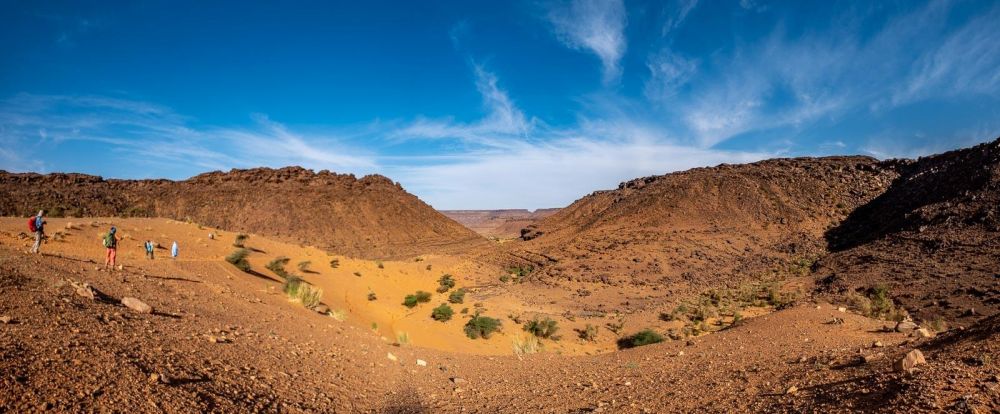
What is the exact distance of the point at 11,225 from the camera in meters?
17.3

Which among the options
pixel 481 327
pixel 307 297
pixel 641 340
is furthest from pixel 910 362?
pixel 307 297

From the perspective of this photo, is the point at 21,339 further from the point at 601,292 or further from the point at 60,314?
the point at 601,292

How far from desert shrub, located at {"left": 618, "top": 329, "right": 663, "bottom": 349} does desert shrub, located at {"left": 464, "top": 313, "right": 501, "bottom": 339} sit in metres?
4.60

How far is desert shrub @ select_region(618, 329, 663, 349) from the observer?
15.3m

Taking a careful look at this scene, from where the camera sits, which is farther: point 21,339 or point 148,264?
point 148,264

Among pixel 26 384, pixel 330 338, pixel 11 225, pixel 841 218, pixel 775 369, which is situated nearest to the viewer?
pixel 26 384

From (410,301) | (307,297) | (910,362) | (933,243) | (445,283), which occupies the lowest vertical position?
(410,301)

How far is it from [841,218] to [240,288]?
35.3 metres

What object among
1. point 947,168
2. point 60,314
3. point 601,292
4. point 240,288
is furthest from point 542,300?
point 947,168

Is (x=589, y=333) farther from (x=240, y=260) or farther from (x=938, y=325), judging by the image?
(x=240, y=260)

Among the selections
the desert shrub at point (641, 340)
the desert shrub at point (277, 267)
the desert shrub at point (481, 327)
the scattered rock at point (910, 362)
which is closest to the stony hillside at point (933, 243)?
the desert shrub at point (641, 340)

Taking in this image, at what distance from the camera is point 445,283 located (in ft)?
87.4

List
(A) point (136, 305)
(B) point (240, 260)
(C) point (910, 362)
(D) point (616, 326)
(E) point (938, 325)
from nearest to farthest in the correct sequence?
(C) point (910, 362) → (A) point (136, 305) → (E) point (938, 325) → (D) point (616, 326) → (B) point (240, 260)

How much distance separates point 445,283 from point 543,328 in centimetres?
1029
